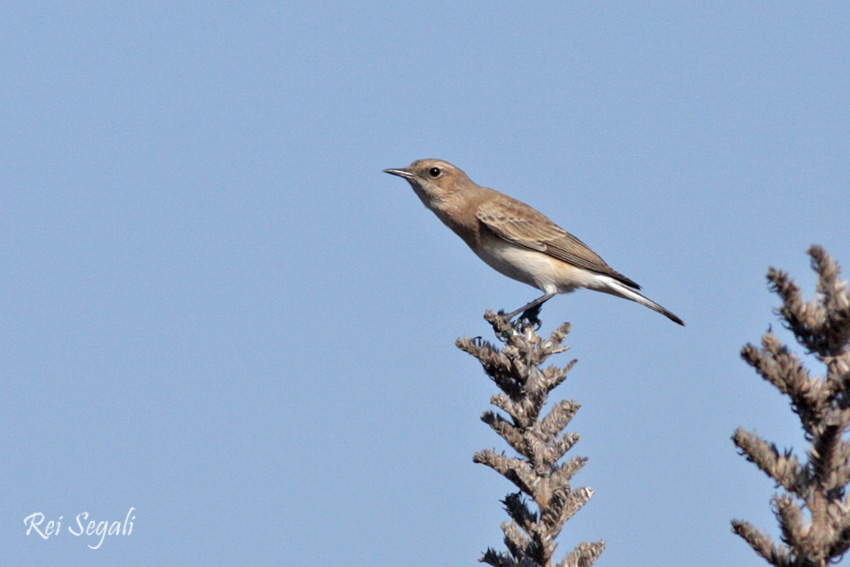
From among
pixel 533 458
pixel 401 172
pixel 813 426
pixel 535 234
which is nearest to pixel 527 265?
pixel 535 234

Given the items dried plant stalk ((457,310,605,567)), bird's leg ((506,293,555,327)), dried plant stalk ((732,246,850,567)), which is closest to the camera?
dried plant stalk ((732,246,850,567))

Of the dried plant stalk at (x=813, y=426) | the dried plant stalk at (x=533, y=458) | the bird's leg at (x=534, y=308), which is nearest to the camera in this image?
the dried plant stalk at (x=813, y=426)

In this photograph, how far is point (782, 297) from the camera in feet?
15.3

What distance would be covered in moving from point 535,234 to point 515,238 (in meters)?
0.50

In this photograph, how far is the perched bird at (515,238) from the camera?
13.8 m

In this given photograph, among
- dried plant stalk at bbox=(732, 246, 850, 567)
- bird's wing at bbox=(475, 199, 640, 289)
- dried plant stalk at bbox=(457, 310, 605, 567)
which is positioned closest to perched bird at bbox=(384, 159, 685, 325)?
bird's wing at bbox=(475, 199, 640, 289)

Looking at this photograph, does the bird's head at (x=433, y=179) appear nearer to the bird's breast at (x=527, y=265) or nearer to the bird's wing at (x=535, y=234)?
the bird's wing at (x=535, y=234)

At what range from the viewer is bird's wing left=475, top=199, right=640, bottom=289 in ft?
46.0

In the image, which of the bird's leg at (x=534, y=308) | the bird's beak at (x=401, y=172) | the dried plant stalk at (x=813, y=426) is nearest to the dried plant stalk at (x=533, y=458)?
the dried plant stalk at (x=813, y=426)

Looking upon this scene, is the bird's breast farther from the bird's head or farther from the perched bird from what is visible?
the bird's head

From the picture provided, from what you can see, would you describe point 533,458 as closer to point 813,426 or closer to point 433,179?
point 813,426

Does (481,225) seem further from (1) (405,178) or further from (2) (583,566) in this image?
(2) (583,566)

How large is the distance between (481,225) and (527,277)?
1.00 m

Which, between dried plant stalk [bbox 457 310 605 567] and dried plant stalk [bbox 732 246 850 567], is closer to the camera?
dried plant stalk [bbox 732 246 850 567]
